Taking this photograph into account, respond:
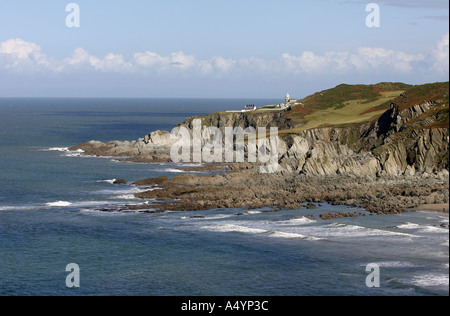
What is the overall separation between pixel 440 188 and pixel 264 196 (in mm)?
21334

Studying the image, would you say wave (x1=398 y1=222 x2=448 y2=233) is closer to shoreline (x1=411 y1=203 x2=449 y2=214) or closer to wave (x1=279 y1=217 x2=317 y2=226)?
shoreline (x1=411 y1=203 x2=449 y2=214)

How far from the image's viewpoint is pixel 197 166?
376ft

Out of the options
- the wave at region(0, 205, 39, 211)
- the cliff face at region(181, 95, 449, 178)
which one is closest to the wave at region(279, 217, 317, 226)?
the cliff face at region(181, 95, 449, 178)

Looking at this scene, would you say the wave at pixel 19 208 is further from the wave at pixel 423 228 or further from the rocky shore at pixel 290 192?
the wave at pixel 423 228
